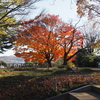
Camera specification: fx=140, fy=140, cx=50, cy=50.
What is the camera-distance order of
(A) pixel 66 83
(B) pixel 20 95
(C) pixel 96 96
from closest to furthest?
(C) pixel 96 96, (B) pixel 20 95, (A) pixel 66 83

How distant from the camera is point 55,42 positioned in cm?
2056

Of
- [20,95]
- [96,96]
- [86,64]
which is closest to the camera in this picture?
[96,96]

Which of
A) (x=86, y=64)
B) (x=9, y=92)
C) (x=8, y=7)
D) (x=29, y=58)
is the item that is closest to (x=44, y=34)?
(x=29, y=58)

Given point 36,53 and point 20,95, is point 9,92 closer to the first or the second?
point 20,95

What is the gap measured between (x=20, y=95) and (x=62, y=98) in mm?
Result: 1790

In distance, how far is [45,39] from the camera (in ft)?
64.9

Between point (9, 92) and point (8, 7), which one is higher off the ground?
point (8, 7)

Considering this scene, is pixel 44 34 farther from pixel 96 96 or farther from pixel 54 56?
pixel 96 96

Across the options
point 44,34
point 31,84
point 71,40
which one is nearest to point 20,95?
point 31,84

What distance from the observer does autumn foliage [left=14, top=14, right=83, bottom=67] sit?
19.4 metres

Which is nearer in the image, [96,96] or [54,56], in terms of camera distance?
[96,96]

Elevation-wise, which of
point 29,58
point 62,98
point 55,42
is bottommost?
point 62,98

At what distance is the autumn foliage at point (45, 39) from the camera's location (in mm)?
19438

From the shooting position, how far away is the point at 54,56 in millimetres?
23500
